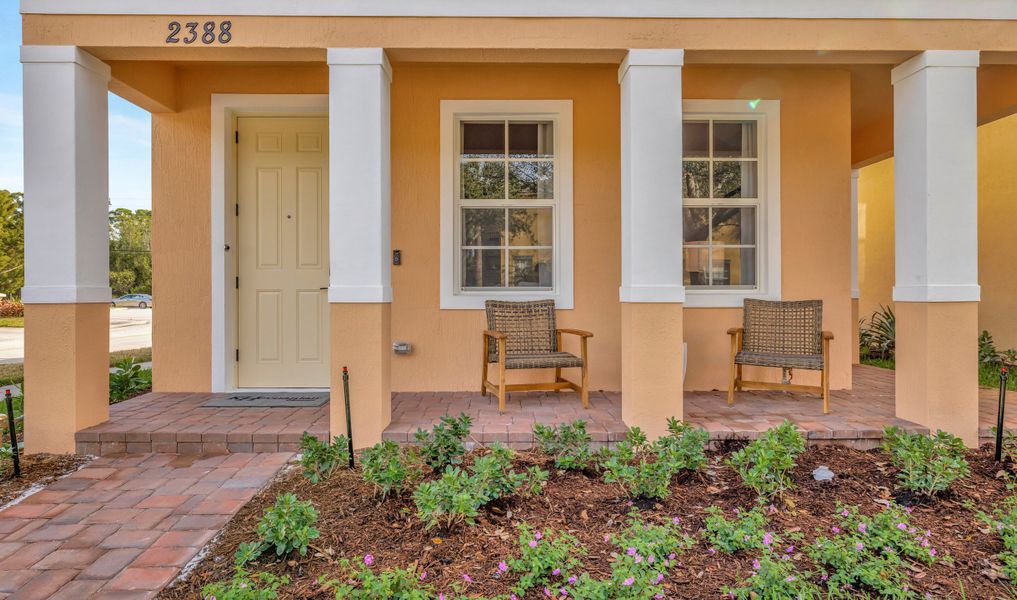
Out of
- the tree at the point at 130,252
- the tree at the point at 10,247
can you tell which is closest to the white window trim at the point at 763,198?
the tree at the point at 10,247

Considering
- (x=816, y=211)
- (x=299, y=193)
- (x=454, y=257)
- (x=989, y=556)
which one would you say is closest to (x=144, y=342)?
(x=299, y=193)

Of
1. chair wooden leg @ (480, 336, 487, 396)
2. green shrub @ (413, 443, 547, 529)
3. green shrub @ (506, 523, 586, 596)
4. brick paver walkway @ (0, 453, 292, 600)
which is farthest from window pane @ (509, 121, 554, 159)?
green shrub @ (506, 523, 586, 596)

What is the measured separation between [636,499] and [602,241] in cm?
250

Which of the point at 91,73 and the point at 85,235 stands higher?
the point at 91,73

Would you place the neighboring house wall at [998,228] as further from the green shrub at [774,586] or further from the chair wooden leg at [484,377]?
the green shrub at [774,586]

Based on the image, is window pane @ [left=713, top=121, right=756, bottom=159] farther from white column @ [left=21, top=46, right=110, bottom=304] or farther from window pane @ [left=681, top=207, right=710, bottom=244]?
white column @ [left=21, top=46, right=110, bottom=304]

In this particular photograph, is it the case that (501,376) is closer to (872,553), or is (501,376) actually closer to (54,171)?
(872,553)

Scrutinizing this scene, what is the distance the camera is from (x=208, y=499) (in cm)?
280

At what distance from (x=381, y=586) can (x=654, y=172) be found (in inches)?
104

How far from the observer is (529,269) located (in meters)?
4.78

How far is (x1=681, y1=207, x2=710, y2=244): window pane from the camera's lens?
479 cm

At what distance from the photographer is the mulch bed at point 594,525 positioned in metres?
2.01

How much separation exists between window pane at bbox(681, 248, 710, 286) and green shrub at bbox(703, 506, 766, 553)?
8.94 ft

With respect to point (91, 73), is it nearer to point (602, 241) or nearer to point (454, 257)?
point (454, 257)
